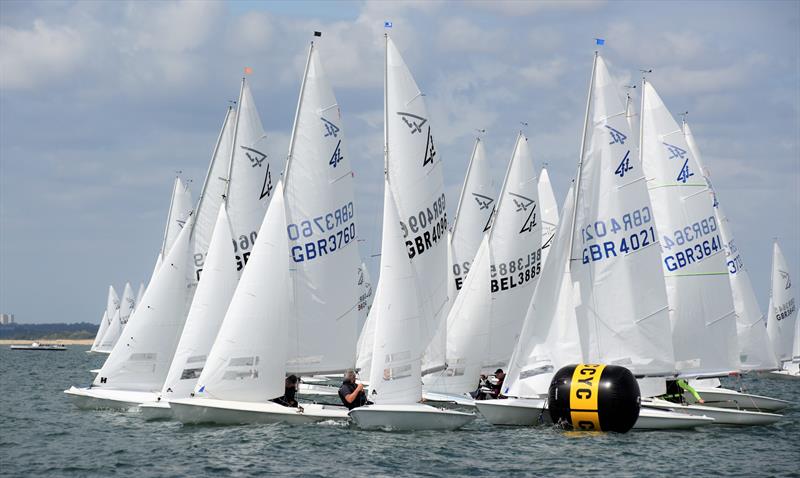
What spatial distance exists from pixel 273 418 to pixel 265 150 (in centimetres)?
863

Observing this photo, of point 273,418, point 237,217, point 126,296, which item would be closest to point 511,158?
point 237,217

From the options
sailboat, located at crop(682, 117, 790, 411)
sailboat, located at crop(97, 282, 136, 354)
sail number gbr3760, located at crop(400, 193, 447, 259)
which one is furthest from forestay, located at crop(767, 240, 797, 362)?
sailboat, located at crop(97, 282, 136, 354)

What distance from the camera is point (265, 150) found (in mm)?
30859

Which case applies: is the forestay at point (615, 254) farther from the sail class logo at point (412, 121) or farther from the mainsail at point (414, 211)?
the sail class logo at point (412, 121)

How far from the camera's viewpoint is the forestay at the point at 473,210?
122 feet

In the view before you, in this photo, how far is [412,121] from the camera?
2823 cm

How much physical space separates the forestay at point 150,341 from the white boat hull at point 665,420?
11.5m

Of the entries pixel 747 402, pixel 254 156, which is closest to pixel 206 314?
pixel 254 156

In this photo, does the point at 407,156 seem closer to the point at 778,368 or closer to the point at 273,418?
A: the point at 273,418

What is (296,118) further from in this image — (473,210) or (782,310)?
(782,310)

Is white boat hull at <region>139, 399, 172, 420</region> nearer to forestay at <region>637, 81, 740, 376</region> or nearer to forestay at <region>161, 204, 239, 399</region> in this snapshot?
forestay at <region>161, 204, 239, 399</region>

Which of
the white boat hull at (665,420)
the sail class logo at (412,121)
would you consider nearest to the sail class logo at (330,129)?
the sail class logo at (412,121)

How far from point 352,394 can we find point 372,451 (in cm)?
320

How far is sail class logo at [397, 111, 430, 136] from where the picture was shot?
92.4ft
